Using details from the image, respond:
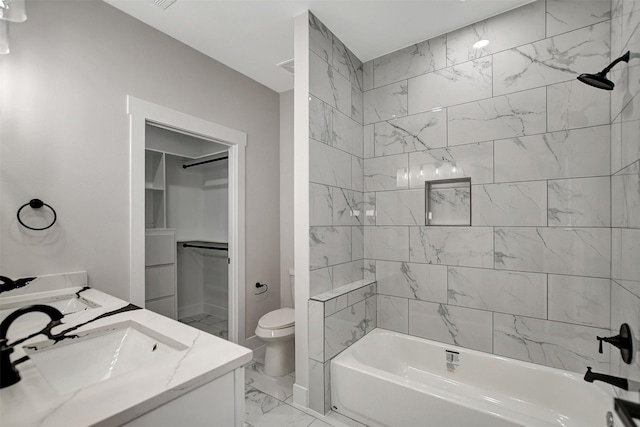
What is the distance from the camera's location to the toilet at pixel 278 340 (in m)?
2.41

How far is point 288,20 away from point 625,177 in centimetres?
225

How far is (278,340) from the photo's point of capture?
245 cm

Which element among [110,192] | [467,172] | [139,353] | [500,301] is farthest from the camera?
[467,172]

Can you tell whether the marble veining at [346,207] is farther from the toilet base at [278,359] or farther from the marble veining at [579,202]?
the marble veining at [579,202]

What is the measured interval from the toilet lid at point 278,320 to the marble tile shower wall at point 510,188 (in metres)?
0.83

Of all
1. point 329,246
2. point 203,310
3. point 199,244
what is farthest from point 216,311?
point 329,246

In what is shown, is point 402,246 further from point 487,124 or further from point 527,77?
point 527,77

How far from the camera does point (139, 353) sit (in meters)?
1.09

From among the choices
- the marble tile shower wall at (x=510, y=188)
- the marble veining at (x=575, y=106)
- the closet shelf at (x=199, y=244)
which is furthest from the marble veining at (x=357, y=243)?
the closet shelf at (x=199, y=244)

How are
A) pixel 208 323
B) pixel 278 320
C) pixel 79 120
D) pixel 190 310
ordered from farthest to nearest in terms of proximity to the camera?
1. pixel 190 310
2. pixel 208 323
3. pixel 278 320
4. pixel 79 120

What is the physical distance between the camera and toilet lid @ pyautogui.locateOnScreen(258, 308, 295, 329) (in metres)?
2.43

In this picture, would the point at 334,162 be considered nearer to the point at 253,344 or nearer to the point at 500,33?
the point at 500,33

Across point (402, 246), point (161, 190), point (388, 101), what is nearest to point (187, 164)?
point (161, 190)

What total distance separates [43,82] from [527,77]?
3.03 metres
